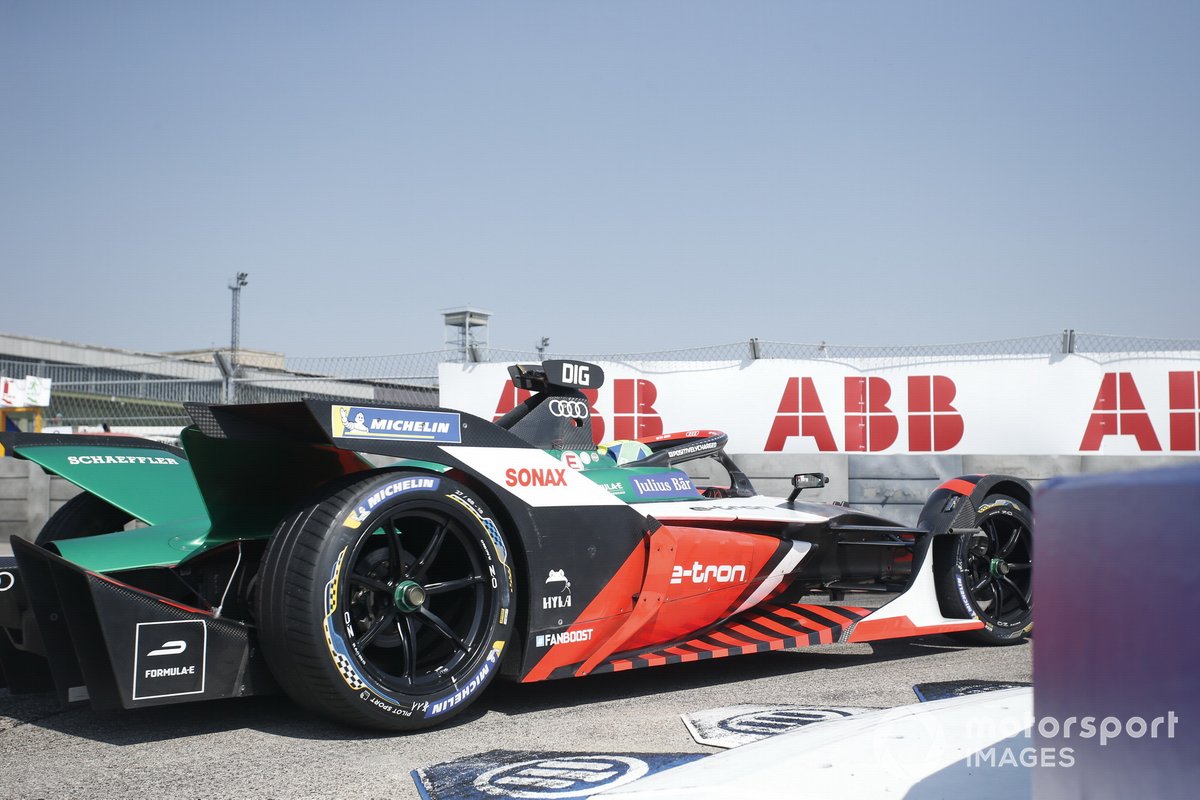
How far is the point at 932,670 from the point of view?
217 inches

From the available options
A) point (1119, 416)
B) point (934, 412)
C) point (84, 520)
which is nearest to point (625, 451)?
point (84, 520)

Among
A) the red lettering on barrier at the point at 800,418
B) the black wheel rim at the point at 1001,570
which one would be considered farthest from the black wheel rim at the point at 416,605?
the red lettering on barrier at the point at 800,418

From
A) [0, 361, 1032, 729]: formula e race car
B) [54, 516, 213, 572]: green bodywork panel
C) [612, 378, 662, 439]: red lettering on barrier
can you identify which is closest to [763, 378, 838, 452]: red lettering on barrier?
[612, 378, 662, 439]: red lettering on barrier

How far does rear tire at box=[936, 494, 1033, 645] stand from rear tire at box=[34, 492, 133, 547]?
13.9ft

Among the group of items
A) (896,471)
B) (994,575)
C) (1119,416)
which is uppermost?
Result: (1119,416)

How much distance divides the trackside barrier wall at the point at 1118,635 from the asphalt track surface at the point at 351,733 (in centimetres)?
219

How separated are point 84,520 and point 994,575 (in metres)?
4.84

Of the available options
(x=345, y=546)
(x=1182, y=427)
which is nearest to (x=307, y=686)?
(x=345, y=546)

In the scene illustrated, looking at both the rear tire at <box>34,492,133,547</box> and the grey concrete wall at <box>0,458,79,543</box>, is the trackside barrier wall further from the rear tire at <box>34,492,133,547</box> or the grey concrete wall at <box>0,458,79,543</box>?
the grey concrete wall at <box>0,458,79,543</box>

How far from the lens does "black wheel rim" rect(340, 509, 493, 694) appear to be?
399 centimetres

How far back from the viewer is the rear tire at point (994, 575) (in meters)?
5.97

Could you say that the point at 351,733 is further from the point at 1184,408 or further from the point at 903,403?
the point at 1184,408

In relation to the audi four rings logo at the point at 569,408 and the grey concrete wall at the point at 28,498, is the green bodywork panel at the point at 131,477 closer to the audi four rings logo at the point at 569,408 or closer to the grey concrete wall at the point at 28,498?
the audi four rings logo at the point at 569,408

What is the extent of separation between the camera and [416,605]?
159 inches
